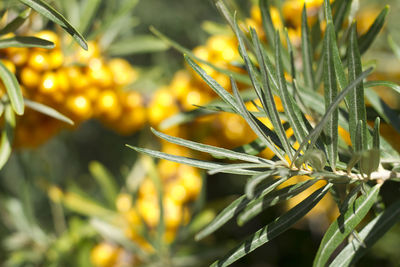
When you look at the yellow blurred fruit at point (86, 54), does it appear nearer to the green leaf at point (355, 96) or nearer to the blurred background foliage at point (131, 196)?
the blurred background foliage at point (131, 196)

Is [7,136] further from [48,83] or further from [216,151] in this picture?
[216,151]

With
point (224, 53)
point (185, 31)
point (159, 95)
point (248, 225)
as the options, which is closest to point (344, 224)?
point (224, 53)

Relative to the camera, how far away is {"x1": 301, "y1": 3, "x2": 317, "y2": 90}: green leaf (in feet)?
2.50

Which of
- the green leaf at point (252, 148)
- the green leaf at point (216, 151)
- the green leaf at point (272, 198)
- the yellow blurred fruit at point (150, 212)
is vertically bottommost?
the yellow blurred fruit at point (150, 212)

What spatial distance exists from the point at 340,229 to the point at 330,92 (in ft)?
0.69

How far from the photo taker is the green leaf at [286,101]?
60 cm

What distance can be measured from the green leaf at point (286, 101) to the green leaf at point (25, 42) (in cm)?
40

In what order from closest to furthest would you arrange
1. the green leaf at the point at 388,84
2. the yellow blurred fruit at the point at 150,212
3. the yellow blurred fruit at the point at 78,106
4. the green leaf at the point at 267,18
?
the green leaf at the point at 388,84 < the green leaf at the point at 267,18 < the yellow blurred fruit at the point at 78,106 < the yellow blurred fruit at the point at 150,212

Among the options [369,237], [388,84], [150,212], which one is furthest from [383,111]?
[150,212]

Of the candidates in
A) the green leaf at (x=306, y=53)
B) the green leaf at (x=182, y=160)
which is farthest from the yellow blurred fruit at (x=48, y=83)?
the green leaf at (x=306, y=53)

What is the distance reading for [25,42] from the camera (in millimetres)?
731

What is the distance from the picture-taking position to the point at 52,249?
4.27ft

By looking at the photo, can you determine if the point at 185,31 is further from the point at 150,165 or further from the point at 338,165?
the point at 338,165

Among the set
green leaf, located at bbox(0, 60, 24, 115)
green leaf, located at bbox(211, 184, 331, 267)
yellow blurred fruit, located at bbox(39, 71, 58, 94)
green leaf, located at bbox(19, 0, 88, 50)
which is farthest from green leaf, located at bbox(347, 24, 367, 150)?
yellow blurred fruit, located at bbox(39, 71, 58, 94)
